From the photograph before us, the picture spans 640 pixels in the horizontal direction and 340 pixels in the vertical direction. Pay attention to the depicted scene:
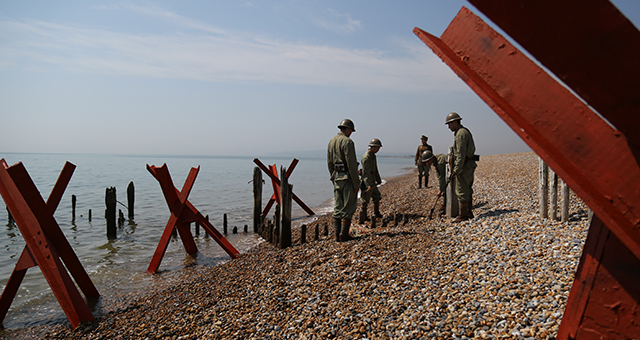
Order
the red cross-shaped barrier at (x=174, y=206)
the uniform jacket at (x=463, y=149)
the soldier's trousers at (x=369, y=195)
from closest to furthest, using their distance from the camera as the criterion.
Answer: the red cross-shaped barrier at (x=174, y=206) < the uniform jacket at (x=463, y=149) < the soldier's trousers at (x=369, y=195)

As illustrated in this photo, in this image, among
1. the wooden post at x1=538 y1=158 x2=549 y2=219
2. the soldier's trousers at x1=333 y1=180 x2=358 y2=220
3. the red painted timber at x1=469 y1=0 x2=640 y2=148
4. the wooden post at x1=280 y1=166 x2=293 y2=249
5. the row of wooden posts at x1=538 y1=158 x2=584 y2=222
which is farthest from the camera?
the wooden post at x1=280 y1=166 x2=293 y2=249

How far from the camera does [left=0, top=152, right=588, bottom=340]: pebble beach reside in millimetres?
3566

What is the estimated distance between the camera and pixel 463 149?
25.8 feet

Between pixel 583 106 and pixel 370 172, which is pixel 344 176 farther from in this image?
pixel 583 106

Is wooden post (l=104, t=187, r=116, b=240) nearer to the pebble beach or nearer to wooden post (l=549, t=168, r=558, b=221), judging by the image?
the pebble beach

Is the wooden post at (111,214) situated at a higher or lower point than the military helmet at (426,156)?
lower

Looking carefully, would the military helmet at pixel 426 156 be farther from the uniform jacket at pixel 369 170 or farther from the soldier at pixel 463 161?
the soldier at pixel 463 161

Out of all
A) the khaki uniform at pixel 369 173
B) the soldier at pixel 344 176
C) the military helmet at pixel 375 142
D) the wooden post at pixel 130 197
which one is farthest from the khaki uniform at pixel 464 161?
the wooden post at pixel 130 197

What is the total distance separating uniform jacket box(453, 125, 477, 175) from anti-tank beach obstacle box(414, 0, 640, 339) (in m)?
6.89

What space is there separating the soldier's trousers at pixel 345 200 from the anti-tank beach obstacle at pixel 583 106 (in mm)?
5885

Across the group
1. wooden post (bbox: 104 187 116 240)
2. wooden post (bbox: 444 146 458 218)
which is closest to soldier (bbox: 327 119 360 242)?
wooden post (bbox: 444 146 458 218)

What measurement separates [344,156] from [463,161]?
298cm

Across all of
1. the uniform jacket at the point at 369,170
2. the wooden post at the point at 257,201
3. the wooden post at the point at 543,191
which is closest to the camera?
the wooden post at the point at 543,191

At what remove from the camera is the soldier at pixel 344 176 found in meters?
7.17
